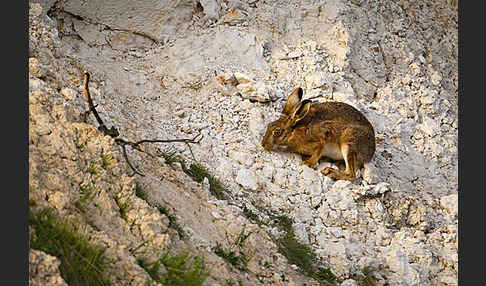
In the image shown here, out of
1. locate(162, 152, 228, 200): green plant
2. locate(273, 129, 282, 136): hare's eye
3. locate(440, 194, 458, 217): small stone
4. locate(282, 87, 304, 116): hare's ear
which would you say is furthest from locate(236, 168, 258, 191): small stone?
locate(440, 194, 458, 217): small stone

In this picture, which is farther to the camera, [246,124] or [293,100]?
[293,100]

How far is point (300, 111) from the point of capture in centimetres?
782

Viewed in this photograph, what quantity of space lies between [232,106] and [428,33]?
438 centimetres

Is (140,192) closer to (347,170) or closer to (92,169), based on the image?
(92,169)

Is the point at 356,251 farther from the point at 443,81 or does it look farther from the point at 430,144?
the point at 443,81

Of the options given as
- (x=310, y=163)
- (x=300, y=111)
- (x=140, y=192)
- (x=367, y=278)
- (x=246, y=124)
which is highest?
(x=300, y=111)

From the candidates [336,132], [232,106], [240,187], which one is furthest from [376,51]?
[240,187]

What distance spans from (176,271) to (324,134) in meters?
3.81

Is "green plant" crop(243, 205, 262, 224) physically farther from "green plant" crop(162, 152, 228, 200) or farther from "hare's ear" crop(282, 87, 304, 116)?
"hare's ear" crop(282, 87, 304, 116)

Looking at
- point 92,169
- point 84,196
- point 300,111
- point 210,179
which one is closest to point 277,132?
point 300,111

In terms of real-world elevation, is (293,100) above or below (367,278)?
above

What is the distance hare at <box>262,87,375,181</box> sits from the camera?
25.0ft

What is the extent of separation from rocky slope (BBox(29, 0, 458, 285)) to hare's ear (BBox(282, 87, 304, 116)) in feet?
0.89

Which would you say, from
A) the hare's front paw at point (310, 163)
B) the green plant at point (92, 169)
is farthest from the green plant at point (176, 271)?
the hare's front paw at point (310, 163)
